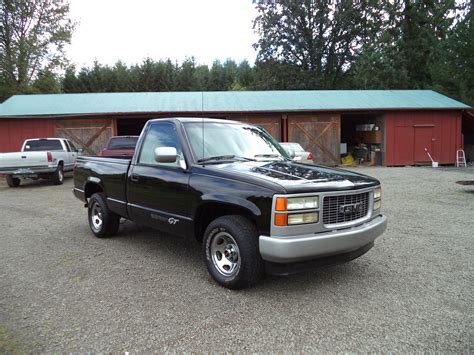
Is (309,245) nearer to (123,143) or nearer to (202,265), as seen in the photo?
(202,265)

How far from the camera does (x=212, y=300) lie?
3.68m

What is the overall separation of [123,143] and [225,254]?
1113 centimetres

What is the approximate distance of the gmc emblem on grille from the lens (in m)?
3.74

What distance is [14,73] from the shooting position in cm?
3562

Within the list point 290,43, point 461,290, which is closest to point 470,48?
point 290,43

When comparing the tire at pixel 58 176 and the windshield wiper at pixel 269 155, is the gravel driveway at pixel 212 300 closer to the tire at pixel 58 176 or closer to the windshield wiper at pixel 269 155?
the windshield wiper at pixel 269 155

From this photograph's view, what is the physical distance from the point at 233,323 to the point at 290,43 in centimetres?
4200

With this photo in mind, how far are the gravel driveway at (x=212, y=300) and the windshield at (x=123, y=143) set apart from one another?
803cm

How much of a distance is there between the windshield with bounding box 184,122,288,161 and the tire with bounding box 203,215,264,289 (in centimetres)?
98

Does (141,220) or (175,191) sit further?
(141,220)

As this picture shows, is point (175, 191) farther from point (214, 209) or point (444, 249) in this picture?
point (444, 249)

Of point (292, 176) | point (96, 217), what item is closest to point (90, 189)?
point (96, 217)

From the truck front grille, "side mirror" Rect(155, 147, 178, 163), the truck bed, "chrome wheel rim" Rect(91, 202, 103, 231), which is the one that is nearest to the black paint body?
the truck front grille

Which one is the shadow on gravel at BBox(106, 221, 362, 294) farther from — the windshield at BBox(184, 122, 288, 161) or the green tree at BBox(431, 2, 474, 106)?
the green tree at BBox(431, 2, 474, 106)
